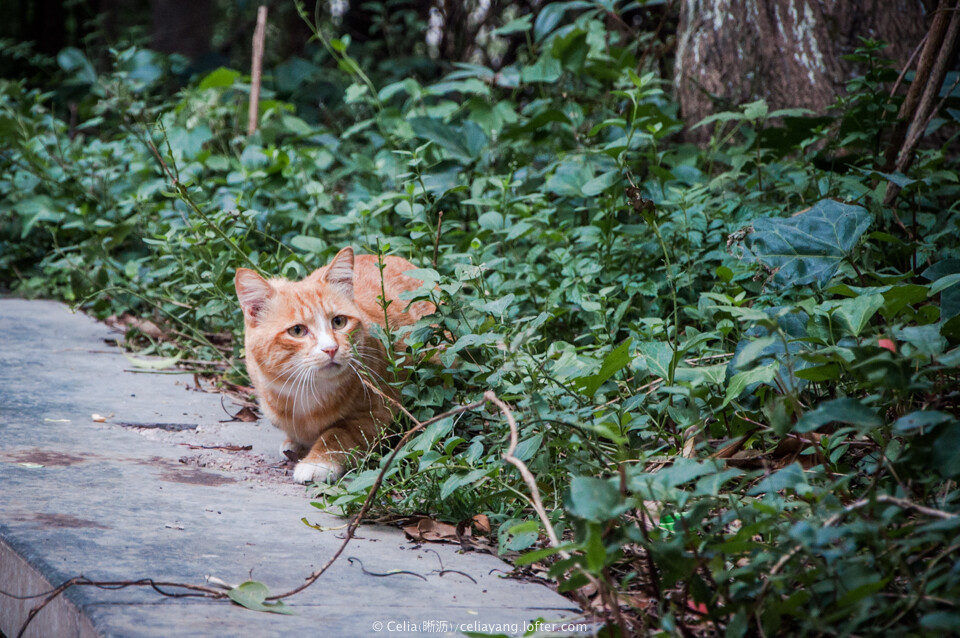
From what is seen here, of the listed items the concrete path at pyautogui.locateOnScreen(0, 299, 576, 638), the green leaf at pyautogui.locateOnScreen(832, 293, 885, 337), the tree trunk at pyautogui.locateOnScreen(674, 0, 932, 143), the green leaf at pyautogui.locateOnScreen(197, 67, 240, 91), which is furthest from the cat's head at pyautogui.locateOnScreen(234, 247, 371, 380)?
the green leaf at pyautogui.locateOnScreen(197, 67, 240, 91)

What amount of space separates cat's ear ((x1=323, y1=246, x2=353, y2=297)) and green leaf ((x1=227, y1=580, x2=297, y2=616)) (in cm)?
150

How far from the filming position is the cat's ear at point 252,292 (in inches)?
109

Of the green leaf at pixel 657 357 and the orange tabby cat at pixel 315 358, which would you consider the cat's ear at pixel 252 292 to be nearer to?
the orange tabby cat at pixel 315 358

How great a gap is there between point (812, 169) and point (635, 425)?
76.2 inches

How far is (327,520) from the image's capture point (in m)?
2.05

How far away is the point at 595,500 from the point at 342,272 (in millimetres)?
1812

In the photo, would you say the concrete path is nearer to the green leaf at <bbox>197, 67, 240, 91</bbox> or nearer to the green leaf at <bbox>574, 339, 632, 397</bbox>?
the green leaf at <bbox>574, 339, 632, 397</bbox>

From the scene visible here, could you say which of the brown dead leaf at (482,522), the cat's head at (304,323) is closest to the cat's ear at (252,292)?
the cat's head at (304,323)

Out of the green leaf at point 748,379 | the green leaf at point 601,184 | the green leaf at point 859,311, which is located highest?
the green leaf at point 601,184

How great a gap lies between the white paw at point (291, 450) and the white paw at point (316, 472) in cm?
24

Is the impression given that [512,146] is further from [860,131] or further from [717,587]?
[717,587]

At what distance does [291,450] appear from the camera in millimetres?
2730

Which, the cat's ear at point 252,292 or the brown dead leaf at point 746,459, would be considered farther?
the cat's ear at point 252,292

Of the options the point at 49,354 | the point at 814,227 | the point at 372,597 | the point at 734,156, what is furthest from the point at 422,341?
the point at 49,354
